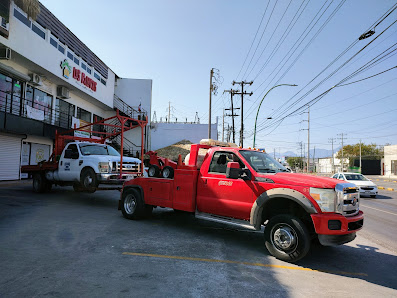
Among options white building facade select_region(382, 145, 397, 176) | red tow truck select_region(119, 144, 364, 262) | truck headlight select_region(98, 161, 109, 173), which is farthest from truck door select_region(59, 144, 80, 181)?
white building facade select_region(382, 145, 397, 176)

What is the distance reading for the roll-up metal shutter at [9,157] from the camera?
16969 mm

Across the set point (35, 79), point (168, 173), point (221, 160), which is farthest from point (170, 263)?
point (35, 79)

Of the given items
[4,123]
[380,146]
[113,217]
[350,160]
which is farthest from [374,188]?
[380,146]

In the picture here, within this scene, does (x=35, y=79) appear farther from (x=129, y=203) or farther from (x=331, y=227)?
(x=331, y=227)

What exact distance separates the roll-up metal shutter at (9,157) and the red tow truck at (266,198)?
1471 cm

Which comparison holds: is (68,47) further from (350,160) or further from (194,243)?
(350,160)

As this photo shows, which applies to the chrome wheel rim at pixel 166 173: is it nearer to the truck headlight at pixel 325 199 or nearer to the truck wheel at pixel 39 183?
the truck headlight at pixel 325 199

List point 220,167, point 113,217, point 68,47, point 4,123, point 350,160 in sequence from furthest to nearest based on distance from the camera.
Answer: point 350,160 < point 68,47 < point 4,123 < point 113,217 < point 220,167

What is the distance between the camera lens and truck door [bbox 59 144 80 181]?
34.6 ft

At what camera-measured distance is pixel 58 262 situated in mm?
4285

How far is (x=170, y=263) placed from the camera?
4.39 meters

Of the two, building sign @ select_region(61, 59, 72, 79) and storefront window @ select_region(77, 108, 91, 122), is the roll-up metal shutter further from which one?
storefront window @ select_region(77, 108, 91, 122)

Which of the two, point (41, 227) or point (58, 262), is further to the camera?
point (41, 227)

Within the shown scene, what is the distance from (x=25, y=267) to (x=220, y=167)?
3921 mm
